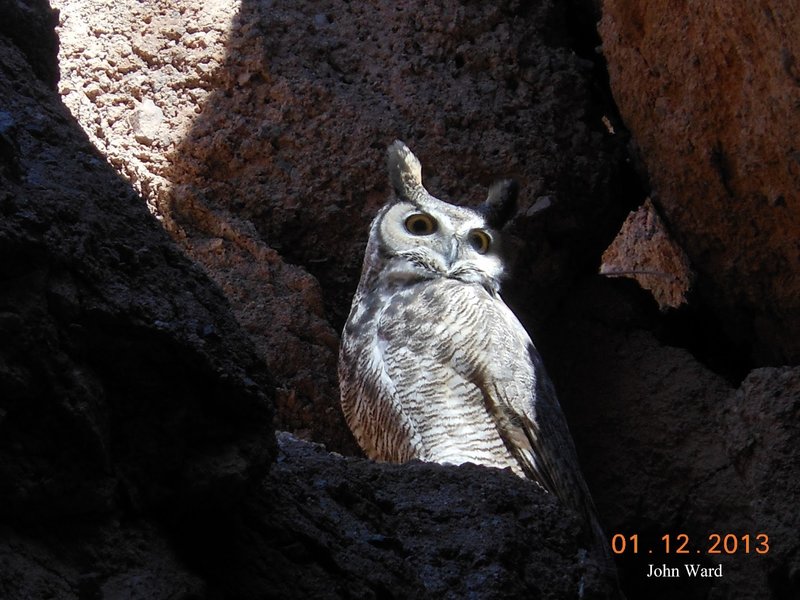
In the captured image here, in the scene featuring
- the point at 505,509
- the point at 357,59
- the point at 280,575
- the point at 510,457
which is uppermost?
the point at 357,59

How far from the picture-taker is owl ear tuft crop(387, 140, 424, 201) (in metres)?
3.18

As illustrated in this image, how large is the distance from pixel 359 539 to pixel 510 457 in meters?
1.07

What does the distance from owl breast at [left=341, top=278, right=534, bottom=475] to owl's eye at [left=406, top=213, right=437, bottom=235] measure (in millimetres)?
270

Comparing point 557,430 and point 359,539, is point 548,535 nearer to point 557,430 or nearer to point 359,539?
point 359,539

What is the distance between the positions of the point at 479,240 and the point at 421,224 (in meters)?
0.19

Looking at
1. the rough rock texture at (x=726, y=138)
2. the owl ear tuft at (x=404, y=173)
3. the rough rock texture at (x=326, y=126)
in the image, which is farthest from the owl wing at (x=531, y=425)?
the rough rock texture at (x=726, y=138)

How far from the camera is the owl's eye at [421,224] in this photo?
10.1 feet

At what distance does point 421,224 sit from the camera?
122 inches

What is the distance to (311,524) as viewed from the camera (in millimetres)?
1508

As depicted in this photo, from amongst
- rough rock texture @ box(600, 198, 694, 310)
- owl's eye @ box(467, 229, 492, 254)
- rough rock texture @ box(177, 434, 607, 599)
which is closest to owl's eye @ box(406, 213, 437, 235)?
owl's eye @ box(467, 229, 492, 254)

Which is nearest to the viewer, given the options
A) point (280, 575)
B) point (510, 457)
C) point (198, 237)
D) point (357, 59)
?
point (280, 575)

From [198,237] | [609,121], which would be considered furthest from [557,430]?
[609,121]

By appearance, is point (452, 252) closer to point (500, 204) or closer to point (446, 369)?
point (500, 204)

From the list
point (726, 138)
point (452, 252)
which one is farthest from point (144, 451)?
point (726, 138)
